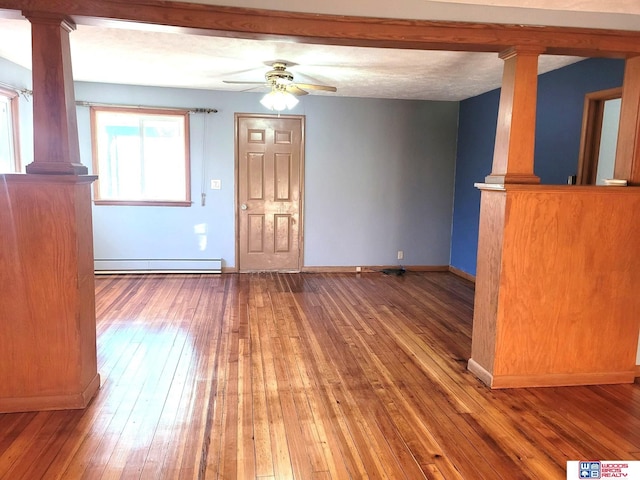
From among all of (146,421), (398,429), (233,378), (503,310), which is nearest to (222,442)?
(146,421)

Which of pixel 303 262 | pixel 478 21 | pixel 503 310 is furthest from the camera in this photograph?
pixel 303 262

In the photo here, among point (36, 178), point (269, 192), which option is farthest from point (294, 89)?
point (36, 178)

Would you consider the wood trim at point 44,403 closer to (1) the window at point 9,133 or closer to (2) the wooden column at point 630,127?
(1) the window at point 9,133

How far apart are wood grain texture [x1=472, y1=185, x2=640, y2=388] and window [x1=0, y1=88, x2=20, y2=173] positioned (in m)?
4.76

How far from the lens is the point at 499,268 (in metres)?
2.81

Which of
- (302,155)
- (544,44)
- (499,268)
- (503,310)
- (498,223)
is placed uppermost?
(544,44)

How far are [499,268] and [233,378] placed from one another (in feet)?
6.20

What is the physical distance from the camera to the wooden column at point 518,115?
8.83 feet

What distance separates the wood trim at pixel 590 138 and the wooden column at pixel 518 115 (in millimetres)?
1494

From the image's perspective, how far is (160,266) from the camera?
5.82 m

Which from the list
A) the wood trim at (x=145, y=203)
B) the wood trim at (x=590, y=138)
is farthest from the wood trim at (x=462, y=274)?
the wood trim at (x=145, y=203)

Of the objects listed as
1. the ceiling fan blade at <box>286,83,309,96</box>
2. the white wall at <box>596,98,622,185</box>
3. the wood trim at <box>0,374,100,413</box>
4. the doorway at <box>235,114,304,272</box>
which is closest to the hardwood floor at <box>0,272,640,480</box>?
the wood trim at <box>0,374,100,413</box>

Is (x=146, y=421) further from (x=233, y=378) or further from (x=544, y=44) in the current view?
(x=544, y=44)

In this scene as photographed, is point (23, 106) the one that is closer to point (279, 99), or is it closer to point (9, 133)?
point (9, 133)
